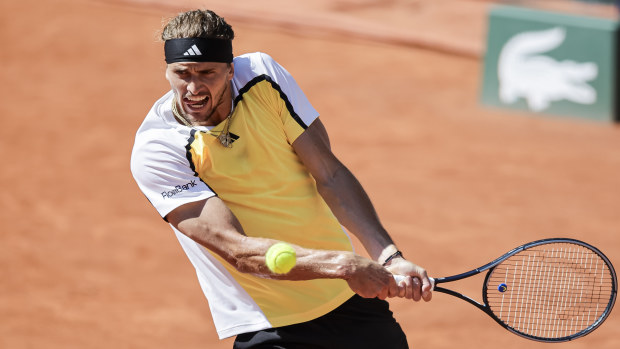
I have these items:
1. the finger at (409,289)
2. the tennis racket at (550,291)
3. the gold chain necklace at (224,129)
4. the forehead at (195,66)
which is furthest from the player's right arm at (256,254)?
the tennis racket at (550,291)

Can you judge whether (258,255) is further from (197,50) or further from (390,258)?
(197,50)

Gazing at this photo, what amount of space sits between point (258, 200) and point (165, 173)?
39 centimetres

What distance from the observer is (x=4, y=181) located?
8.45m

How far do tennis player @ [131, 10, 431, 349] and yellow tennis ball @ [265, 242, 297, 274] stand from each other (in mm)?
91

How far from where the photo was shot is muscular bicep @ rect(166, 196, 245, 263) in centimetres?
322

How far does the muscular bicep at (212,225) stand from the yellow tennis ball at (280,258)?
175 millimetres

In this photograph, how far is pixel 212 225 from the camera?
10.7ft

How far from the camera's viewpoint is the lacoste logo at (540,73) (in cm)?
1013

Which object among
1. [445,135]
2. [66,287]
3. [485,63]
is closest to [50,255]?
[66,287]

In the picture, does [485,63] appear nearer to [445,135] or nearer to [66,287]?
[445,135]

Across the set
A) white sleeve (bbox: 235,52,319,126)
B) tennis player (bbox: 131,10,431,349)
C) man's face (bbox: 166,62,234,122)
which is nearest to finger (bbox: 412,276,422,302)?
tennis player (bbox: 131,10,431,349)

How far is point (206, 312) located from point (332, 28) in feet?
25.6

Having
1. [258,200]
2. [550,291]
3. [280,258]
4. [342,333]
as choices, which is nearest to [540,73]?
[550,291]

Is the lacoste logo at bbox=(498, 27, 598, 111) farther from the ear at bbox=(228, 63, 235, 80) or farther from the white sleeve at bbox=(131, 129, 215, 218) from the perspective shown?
the white sleeve at bbox=(131, 129, 215, 218)
